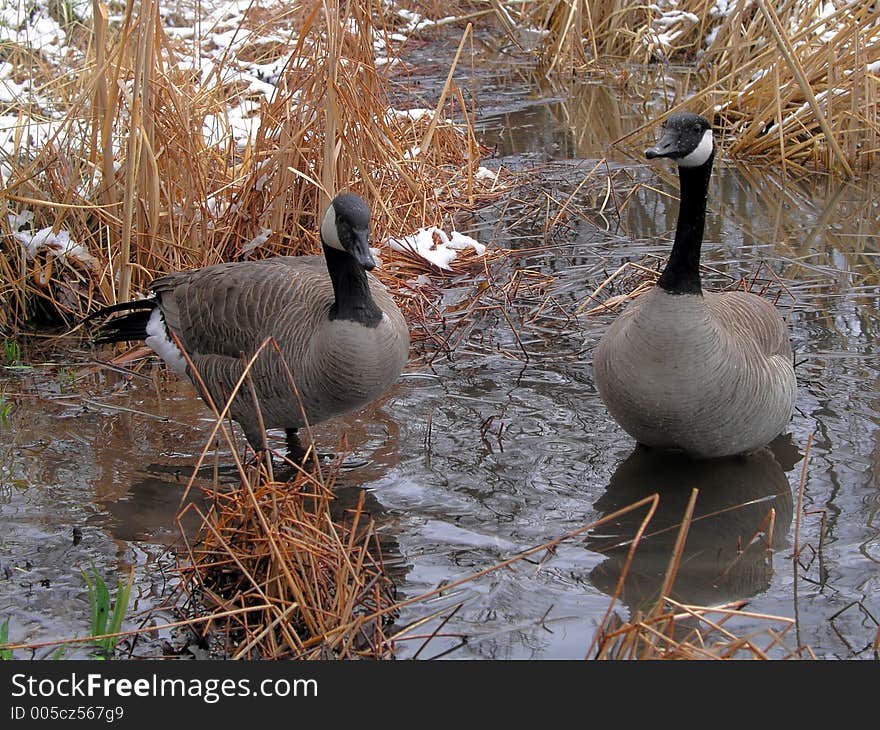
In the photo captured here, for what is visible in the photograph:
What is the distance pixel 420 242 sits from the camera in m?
6.57

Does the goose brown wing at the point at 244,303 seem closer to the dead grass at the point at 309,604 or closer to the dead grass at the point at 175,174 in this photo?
the dead grass at the point at 175,174

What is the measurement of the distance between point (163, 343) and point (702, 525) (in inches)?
104

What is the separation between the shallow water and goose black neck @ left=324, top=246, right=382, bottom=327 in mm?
708

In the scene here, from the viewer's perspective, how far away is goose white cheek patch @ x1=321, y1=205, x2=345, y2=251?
4.24 metres

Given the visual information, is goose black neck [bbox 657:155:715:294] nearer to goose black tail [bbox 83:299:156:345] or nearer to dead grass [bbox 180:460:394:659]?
dead grass [bbox 180:460:394:659]

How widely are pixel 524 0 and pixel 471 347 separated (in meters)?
6.34

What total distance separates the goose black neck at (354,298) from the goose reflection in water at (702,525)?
122cm

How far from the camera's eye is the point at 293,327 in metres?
4.34

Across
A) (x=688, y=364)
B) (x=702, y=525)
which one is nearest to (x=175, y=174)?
(x=688, y=364)

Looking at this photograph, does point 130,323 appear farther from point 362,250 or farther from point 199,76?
point 199,76

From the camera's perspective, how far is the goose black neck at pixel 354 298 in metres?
4.18

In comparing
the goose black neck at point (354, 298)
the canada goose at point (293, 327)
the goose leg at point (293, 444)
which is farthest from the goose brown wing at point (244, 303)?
the goose leg at point (293, 444)

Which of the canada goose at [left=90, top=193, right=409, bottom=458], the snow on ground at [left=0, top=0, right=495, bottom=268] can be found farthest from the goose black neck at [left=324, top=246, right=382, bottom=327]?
the snow on ground at [left=0, top=0, right=495, bottom=268]

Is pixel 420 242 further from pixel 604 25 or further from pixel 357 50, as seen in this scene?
pixel 604 25
